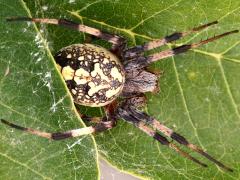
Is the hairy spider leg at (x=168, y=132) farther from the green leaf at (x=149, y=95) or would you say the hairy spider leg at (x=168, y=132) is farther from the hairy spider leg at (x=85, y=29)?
the hairy spider leg at (x=85, y=29)

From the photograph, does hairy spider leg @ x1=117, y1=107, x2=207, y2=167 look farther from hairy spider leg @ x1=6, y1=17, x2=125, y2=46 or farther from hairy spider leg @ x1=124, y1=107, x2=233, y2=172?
hairy spider leg @ x1=6, y1=17, x2=125, y2=46

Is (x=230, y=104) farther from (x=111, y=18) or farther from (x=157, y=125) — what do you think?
(x=111, y=18)

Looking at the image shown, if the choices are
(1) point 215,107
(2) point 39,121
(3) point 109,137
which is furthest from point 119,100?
(2) point 39,121

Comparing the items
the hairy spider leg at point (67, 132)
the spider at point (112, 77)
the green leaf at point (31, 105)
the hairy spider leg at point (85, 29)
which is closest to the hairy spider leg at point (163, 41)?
the spider at point (112, 77)

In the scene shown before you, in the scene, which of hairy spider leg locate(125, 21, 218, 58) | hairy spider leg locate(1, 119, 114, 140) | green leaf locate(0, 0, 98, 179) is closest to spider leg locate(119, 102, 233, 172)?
hairy spider leg locate(1, 119, 114, 140)

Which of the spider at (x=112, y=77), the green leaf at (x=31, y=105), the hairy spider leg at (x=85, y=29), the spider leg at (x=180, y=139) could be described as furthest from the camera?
the spider leg at (x=180, y=139)

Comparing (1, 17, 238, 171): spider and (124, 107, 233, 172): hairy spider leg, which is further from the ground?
(1, 17, 238, 171): spider
